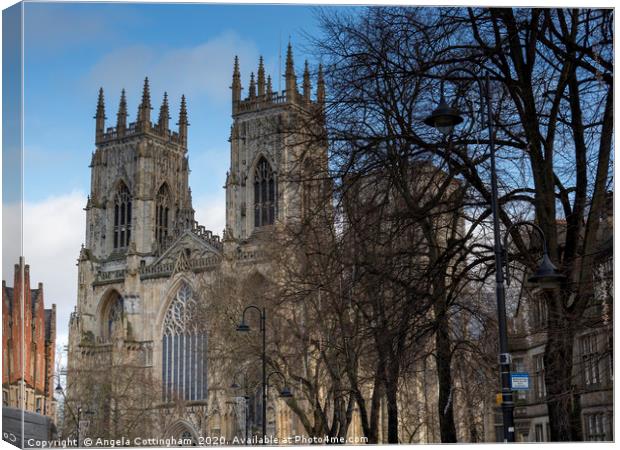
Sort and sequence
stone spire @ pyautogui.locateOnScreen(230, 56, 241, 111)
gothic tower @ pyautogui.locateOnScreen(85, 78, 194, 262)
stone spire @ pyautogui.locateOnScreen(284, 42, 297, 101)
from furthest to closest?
gothic tower @ pyautogui.locateOnScreen(85, 78, 194, 262) → stone spire @ pyautogui.locateOnScreen(230, 56, 241, 111) → stone spire @ pyautogui.locateOnScreen(284, 42, 297, 101)

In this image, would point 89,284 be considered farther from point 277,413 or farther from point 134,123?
point 277,413

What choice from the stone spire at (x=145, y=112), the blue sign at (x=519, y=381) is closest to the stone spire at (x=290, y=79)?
the stone spire at (x=145, y=112)

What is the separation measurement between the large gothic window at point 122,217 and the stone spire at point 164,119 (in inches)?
166

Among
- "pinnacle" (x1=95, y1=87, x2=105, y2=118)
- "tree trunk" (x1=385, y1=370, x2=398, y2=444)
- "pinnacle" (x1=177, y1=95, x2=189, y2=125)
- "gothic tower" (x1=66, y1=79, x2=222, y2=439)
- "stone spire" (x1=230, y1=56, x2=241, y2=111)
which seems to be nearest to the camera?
"tree trunk" (x1=385, y1=370, x2=398, y2=444)

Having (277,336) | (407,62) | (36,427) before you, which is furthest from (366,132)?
(277,336)

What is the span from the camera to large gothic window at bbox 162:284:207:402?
60.9m

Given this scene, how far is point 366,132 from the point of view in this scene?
18.6 m

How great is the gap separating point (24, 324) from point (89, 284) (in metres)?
49.4

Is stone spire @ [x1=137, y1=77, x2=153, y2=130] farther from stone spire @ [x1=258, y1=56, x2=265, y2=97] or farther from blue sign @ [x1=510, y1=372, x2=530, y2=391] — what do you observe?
blue sign @ [x1=510, y1=372, x2=530, y2=391]

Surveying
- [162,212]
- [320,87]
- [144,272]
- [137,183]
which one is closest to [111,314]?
[144,272]

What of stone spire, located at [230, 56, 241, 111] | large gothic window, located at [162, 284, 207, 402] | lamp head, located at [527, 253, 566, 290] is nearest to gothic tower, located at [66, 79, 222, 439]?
large gothic window, located at [162, 284, 207, 402]

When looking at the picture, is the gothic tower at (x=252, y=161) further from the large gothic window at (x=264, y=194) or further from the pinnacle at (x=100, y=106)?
the pinnacle at (x=100, y=106)

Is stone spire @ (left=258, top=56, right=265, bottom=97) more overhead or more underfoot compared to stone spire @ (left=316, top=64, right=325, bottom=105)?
more overhead

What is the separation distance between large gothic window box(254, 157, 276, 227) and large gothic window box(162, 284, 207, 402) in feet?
18.8
